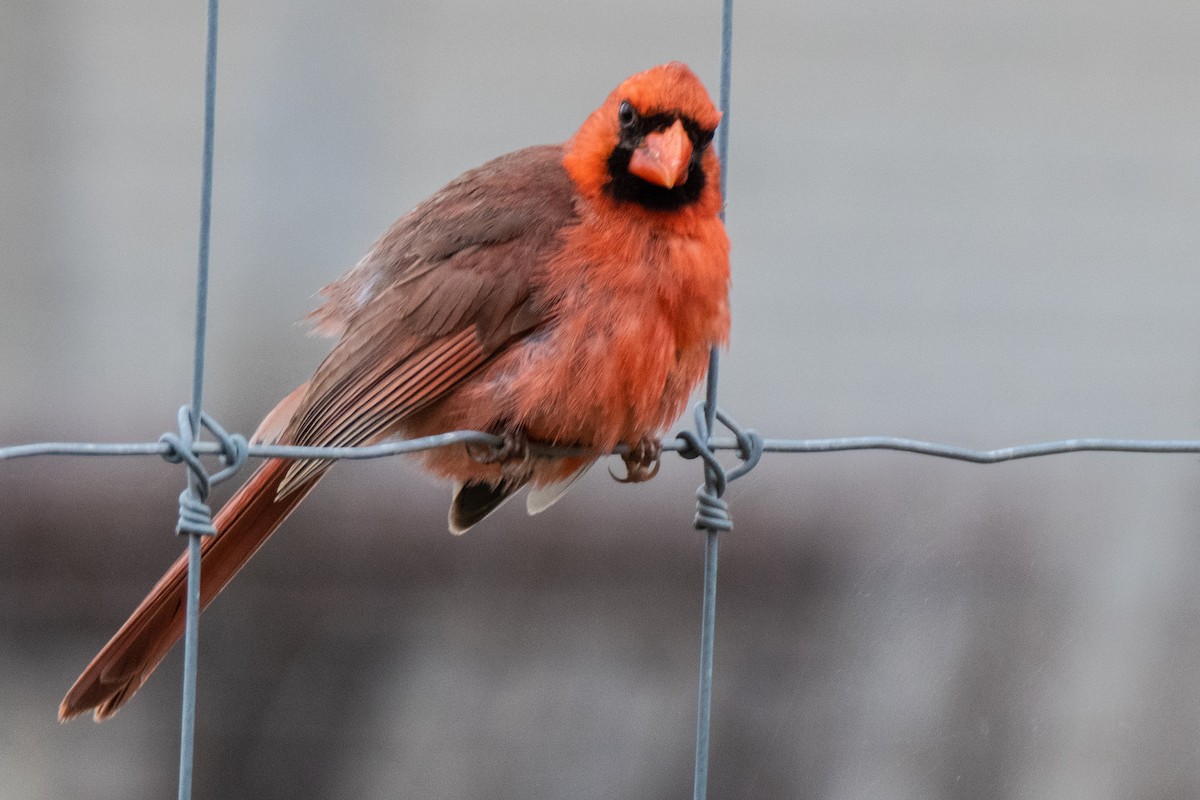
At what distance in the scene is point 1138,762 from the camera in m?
4.39

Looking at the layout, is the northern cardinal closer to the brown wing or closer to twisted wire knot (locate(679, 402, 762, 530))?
the brown wing

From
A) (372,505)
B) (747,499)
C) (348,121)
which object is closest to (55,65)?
(348,121)

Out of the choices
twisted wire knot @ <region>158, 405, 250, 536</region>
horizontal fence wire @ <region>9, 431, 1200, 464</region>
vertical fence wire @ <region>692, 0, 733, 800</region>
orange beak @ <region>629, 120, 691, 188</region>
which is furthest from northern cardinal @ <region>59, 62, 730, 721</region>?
twisted wire knot @ <region>158, 405, 250, 536</region>

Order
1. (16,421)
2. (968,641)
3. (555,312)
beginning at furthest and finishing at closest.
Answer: (16,421) < (968,641) < (555,312)

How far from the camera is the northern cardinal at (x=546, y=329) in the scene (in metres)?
2.52

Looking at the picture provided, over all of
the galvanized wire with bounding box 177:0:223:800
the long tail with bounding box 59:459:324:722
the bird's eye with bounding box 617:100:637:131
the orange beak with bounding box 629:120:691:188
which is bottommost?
the long tail with bounding box 59:459:324:722

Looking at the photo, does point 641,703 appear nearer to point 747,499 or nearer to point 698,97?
point 747,499

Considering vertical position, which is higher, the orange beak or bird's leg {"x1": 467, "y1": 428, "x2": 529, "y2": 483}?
the orange beak

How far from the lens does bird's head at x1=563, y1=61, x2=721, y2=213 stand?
2564 millimetres

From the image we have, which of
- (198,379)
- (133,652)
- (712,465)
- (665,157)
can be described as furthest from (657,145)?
(133,652)

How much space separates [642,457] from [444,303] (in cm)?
42

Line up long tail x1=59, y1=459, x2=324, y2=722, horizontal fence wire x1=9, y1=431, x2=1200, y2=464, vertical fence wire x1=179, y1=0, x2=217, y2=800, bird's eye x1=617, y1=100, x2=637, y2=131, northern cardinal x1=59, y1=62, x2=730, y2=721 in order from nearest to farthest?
vertical fence wire x1=179, y1=0, x2=217, y2=800, horizontal fence wire x1=9, y1=431, x2=1200, y2=464, long tail x1=59, y1=459, x2=324, y2=722, northern cardinal x1=59, y1=62, x2=730, y2=721, bird's eye x1=617, y1=100, x2=637, y2=131

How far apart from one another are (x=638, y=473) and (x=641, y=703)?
1.78 meters

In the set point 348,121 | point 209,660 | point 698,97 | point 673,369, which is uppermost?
point 348,121
